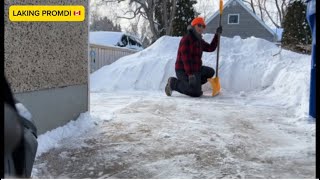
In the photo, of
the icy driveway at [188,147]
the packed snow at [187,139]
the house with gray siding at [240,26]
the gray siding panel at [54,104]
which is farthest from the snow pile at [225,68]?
the house with gray siding at [240,26]

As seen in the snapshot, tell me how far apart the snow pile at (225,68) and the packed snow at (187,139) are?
65cm

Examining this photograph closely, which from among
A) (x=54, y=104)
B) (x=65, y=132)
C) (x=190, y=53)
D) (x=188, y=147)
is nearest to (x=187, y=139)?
(x=188, y=147)

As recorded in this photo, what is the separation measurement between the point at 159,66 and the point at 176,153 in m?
5.30

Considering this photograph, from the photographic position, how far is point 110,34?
15.8m

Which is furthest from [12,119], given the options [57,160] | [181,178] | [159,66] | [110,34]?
[110,34]

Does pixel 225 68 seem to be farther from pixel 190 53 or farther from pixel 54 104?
pixel 54 104

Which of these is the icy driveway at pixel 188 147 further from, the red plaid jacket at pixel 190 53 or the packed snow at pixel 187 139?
the red plaid jacket at pixel 190 53

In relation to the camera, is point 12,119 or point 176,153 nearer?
point 12,119

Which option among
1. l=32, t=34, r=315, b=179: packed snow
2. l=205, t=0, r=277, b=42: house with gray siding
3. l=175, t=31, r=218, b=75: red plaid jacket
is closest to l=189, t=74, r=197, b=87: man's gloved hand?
l=175, t=31, r=218, b=75: red plaid jacket

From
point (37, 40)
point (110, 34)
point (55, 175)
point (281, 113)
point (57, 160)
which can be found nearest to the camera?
point (55, 175)

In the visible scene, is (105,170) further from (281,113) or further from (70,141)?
(281,113)

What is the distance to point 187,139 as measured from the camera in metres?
3.20
